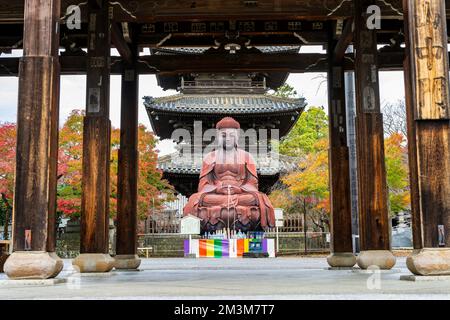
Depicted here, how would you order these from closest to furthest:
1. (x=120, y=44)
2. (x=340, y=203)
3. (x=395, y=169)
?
(x=120, y=44), (x=340, y=203), (x=395, y=169)

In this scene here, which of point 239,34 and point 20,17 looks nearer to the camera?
point 20,17

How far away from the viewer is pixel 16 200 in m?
7.55

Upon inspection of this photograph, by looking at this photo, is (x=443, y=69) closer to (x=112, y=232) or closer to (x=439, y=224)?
(x=439, y=224)

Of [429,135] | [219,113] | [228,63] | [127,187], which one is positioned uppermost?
[219,113]

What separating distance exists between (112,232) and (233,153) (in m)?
7.71

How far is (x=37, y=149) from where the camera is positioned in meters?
7.66

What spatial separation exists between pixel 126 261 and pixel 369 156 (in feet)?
20.9

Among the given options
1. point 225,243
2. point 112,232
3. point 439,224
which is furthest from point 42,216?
point 112,232

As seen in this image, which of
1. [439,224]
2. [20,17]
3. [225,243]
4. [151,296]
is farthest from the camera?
[225,243]

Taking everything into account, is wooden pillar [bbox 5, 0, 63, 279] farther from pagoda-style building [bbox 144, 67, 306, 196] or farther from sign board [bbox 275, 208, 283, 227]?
pagoda-style building [bbox 144, 67, 306, 196]

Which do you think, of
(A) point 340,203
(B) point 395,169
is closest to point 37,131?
(A) point 340,203

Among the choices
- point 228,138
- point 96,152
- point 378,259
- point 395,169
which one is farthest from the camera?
point 228,138

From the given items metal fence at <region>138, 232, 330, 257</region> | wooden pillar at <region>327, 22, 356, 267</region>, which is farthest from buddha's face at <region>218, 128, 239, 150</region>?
wooden pillar at <region>327, 22, 356, 267</region>

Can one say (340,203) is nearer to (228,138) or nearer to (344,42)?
(344,42)
